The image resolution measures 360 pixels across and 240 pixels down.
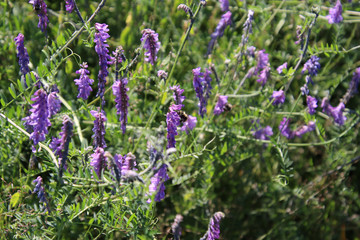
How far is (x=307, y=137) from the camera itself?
107 inches

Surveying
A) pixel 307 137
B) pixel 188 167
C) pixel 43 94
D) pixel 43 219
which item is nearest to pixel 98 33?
pixel 43 94

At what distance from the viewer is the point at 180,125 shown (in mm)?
2250

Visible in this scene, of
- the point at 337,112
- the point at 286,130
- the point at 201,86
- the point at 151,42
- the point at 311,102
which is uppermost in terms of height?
the point at 151,42

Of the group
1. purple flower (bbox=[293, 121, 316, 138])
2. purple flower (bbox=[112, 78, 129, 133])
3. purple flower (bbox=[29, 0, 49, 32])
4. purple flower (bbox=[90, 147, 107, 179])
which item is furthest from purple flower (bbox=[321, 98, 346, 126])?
purple flower (bbox=[29, 0, 49, 32])

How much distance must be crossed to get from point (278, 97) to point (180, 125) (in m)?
0.52

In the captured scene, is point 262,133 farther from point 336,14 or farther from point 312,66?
point 336,14

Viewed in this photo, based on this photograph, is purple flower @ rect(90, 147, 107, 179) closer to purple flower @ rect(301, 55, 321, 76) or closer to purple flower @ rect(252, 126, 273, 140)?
purple flower @ rect(252, 126, 273, 140)

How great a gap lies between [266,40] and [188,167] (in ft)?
3.82

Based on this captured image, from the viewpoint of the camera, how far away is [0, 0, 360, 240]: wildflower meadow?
1617 mm

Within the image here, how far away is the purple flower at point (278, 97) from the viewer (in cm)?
214

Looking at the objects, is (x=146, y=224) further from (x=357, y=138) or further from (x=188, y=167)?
(x=357, y=138)

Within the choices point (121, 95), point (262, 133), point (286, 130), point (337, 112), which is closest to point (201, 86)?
point (121, 95)

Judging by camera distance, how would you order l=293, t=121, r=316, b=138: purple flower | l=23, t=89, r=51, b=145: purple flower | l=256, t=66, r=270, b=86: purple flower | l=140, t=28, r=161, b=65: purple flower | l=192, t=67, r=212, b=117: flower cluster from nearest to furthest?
1. l=23, t=89, r=51, b=145: purple flower
2. l=140, t=28, r=161, b=65: purple flower
3. l=192, t=67, r=212, b=117: flower cluster
4. l=256, t=66, r=270, b=86: purple flower
5. l=293, t=121, r=316, b=138: purple flower

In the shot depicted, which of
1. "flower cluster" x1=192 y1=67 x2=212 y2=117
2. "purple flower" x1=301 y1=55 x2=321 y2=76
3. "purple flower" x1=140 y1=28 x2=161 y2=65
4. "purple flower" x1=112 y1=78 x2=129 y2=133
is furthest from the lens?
"purple flower" x1=301 y1=55 x2=321 y2=76
